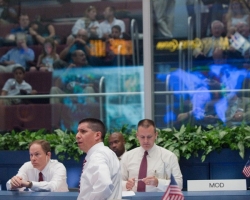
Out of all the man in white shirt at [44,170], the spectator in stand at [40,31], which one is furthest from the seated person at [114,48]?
the man in white shirt at [44,170]

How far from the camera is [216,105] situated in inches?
450

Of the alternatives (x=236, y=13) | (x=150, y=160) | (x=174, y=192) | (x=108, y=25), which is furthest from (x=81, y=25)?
(x=174, y=192)

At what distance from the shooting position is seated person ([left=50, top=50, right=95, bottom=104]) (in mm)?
11871

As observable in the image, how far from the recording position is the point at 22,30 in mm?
12352

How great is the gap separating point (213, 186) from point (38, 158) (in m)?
2.00

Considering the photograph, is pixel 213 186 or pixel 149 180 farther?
pixel 149 180

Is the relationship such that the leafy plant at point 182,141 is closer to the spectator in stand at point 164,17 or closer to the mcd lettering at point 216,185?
the mcd lettering at point 216,185

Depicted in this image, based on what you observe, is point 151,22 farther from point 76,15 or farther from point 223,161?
point 223,161

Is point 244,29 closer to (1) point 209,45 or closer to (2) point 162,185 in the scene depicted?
(1) point 209,45

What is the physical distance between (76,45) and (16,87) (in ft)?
3.95

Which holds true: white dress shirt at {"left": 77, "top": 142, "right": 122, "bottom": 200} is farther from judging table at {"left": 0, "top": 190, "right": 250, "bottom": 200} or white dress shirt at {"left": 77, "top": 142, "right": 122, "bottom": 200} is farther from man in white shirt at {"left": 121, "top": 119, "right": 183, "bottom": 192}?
man in white shirt at {"left": 121, "top": 119, "right": 183, "bottom": 192}

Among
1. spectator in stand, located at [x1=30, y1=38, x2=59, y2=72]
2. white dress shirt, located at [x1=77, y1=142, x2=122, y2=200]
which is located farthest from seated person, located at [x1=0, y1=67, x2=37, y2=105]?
white dress shirt, located at [x1=77, y1=142, x2=122, y2=200]

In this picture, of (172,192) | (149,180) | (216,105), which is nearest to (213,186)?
(149,180)

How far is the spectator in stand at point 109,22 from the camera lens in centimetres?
1193
